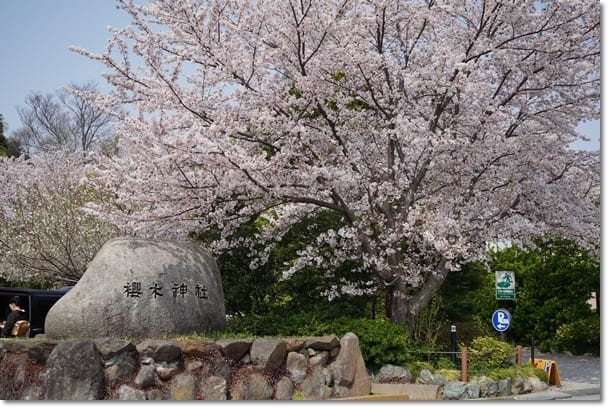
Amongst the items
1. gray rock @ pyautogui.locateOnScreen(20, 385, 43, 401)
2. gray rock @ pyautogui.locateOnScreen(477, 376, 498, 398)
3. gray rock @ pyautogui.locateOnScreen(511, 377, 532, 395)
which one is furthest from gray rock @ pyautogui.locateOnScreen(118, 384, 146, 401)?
gray rock @ pyautogui.locateOnScreen(511, 377, 532, 395)

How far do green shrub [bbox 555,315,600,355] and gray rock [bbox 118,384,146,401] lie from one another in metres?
14.9

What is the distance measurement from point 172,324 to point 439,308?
8.20 meters

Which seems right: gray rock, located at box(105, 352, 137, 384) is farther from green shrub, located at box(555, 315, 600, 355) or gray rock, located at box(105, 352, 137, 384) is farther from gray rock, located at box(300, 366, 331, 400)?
green shrub, located at box(555, 315, 600, 355)

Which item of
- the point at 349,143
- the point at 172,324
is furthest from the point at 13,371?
the point at 349,143

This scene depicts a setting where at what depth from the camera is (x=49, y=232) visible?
61.3 ft

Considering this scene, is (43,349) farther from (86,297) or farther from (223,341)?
(223,341)

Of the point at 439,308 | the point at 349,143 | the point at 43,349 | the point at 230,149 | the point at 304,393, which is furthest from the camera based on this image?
Answer: the point at 439,308

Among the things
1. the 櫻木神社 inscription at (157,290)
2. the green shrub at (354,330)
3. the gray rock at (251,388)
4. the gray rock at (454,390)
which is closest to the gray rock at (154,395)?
the gray rock at (251,388)

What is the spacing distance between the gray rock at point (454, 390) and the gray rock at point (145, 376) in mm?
4652

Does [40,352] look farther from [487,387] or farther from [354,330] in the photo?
[487,387]

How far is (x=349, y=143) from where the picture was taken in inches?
582

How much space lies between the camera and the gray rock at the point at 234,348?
10.8 metres

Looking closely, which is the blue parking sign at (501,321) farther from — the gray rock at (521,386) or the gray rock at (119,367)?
the gray rock at (119,367)

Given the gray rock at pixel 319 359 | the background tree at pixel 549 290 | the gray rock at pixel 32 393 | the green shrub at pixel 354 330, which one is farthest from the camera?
the background tree at pixel 549 290
